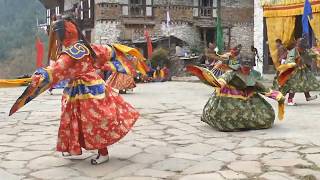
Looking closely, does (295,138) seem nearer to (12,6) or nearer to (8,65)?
(8,65)

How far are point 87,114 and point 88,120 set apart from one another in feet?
0.19

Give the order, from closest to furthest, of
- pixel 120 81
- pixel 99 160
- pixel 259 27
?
pixel 99 160
pixel 120 81
pixel 259 27

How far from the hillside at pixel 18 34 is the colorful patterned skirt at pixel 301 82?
40735 millimetres

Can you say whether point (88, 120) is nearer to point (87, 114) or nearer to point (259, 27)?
point (87, 114)

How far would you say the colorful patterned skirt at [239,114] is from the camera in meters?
6.47

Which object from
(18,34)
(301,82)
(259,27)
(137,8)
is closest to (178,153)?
(301,82)

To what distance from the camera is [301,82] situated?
9383 mm

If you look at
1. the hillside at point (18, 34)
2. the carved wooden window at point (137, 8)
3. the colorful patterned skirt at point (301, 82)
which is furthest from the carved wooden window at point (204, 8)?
the hillside at point (18, 34)

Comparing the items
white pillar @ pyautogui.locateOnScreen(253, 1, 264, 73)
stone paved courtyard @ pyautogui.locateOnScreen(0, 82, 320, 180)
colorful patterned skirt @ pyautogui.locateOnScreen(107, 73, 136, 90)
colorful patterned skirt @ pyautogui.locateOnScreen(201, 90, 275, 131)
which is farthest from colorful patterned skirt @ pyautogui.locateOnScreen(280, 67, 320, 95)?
white pillar @ pyautogui.locateOnScreen(253, 1, 264, 73)

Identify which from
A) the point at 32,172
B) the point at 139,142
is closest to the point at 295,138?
the point at 139,142

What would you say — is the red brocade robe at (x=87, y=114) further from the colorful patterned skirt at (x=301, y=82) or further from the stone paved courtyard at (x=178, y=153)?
the colorful patterned skirt at (x=301, y=82)

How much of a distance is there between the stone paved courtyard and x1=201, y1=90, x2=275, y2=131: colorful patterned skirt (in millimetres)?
155

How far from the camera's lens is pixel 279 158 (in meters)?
4.89

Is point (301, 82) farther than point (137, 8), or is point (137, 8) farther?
point (137, 8)
